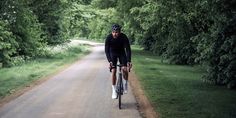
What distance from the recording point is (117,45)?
38.6ft

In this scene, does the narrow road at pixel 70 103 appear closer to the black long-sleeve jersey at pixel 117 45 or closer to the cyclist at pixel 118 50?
the cyclist at pixel 118 50

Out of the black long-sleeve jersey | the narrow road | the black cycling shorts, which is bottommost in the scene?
the narrow road

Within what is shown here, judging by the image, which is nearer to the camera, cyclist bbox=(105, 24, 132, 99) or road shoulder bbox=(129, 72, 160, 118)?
road shoulder bbox=(129, 72, 160, 118)

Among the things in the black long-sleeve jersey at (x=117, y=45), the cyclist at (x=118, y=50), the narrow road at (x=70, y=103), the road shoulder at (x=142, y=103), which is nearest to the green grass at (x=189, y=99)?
the road shoulder at (x=142, y=103)

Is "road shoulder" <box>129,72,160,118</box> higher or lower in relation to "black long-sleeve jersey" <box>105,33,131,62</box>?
lower

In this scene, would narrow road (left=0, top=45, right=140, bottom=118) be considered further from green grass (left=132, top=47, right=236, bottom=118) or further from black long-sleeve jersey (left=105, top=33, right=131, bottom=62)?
black long-sleeve jersey (left=105, top=33, right=131, bottom=62)

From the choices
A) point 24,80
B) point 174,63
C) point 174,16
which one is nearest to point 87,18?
point 174,63

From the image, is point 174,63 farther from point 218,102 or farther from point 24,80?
point 218,102

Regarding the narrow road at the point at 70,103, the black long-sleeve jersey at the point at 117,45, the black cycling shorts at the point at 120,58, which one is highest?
the black long-sleeve jersey at the point at 117,45

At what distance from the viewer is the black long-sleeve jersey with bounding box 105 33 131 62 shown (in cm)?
1167

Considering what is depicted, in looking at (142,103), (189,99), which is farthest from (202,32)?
(142,103)

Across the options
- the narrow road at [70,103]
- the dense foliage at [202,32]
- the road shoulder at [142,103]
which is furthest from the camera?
the dense foliage at [202,32]

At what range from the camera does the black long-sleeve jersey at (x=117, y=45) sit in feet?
38.3

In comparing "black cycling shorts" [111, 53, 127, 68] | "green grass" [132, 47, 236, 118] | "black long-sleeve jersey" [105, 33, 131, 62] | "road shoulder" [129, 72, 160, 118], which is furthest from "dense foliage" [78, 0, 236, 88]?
"black cycling shorts" [111, 53, 127, 68]
